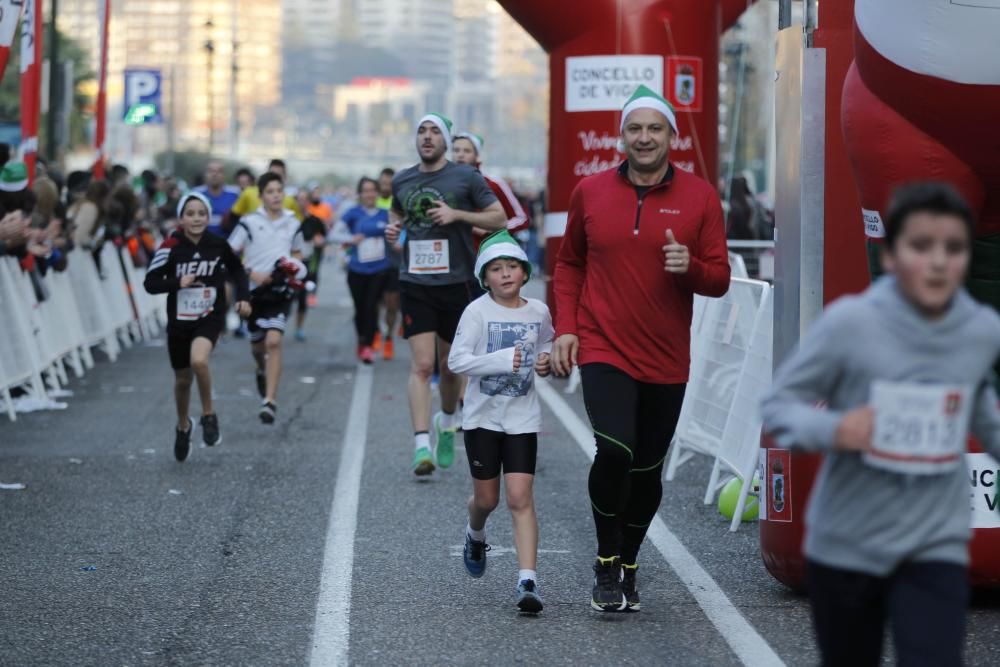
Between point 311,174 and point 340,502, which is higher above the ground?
point 311,174

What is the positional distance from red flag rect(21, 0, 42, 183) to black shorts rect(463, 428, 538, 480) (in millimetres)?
8602

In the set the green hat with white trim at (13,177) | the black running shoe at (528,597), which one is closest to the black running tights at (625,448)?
the black running shoe at (528,597)

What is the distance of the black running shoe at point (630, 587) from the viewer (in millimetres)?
6770

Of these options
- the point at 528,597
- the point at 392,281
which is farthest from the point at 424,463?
the point at 392,281

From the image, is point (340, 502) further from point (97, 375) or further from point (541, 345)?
point (97, 375)

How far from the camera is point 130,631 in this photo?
21.1 feet

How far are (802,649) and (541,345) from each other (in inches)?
63.9

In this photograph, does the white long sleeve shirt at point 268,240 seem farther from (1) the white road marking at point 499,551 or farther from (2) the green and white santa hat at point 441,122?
(1) the white road marking at point 499,551

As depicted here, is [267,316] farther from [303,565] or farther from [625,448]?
[625,448]

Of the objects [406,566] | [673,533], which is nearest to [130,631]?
[406,566]

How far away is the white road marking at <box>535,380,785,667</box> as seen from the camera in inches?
241

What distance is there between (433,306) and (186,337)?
195 centimetres

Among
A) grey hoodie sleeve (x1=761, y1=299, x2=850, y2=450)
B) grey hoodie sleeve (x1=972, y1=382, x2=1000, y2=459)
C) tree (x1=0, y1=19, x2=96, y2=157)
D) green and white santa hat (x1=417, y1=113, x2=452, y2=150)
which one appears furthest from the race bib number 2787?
tree (x1=0, y1=19, x2=96, y2=157)

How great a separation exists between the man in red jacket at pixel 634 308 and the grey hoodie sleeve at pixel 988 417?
2.41 metres
